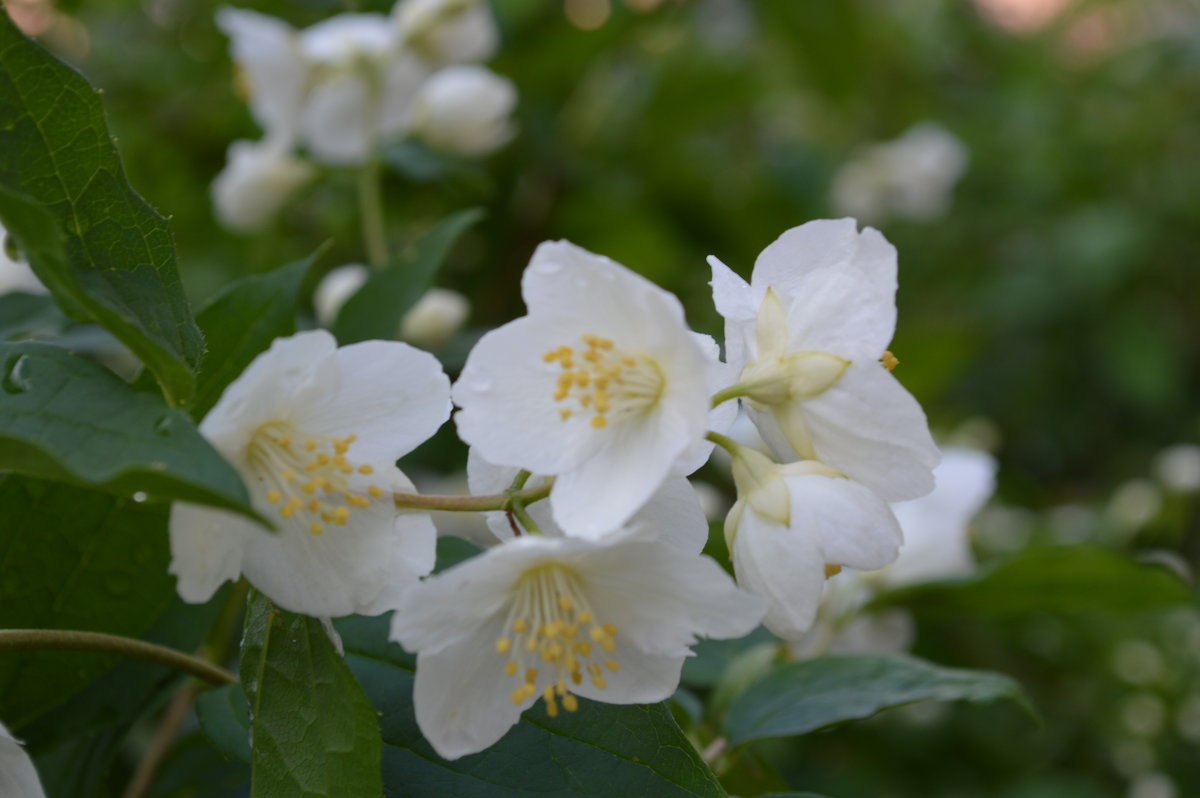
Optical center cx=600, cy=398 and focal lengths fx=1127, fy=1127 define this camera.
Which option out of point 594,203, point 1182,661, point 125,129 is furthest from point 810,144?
point 125,129

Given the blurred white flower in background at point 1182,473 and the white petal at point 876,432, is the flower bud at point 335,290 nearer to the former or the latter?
the white petal at point 876,432

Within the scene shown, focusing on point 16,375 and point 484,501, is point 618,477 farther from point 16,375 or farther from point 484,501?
point 16,375

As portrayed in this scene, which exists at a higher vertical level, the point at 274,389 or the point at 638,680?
the point at 274,389

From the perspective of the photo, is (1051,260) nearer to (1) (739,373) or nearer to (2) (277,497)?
(1) (739,373)

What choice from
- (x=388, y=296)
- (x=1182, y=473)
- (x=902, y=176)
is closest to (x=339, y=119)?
(x=388, y=296)

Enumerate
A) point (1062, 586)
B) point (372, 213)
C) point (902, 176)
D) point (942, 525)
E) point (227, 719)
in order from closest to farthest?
point (227, 719), point (1062, 586), point (942, 525), point (372, 213), point (902, 176)

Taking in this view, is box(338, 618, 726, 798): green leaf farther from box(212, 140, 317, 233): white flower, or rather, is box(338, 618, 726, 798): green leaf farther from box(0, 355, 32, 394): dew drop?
box(212, 140, 317, 233): white flower

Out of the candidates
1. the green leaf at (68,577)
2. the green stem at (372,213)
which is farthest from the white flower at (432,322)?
the green leaf at (68,577)
